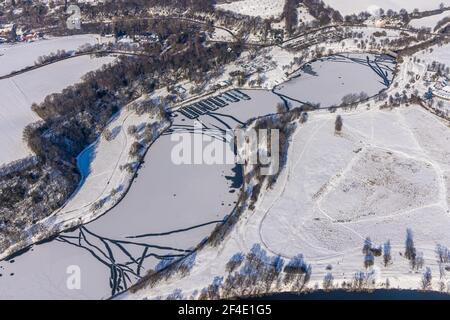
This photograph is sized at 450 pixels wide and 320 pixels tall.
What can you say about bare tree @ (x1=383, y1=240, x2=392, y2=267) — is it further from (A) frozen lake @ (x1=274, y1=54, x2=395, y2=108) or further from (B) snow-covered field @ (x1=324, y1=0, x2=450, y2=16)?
(B) snow-covered field @ (x1=324, y1=0, x2=450, y2=16)

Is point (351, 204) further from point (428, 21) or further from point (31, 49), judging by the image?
point (31, 49)

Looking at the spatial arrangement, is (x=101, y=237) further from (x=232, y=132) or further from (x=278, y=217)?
(x=232, y=132)

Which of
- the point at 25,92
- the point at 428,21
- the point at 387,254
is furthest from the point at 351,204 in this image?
the point at 428,21

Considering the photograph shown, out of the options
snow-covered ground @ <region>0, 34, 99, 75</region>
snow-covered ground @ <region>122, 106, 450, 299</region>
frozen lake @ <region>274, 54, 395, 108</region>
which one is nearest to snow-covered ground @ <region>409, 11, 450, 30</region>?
frozen lake @ <region>274, 54, 395, 108</region>

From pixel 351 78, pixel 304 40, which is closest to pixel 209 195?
pixel 351 78

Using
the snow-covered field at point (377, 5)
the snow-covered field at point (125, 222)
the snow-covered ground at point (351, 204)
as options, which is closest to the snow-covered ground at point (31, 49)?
the snow-covered field at point (125, 222)

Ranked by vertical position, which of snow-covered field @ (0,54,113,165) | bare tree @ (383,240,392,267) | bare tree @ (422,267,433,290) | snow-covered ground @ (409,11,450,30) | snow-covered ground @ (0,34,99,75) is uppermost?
snow-covered ground @ (409,11,450,30)

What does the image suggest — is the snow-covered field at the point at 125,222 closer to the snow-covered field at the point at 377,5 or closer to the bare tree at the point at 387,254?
the bare tree at the point at 387,254

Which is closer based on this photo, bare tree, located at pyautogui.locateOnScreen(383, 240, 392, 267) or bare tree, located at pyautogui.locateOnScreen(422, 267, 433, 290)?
bare tree, located at pyautogui.locateOnScreen(422, 267, 433, 290)
